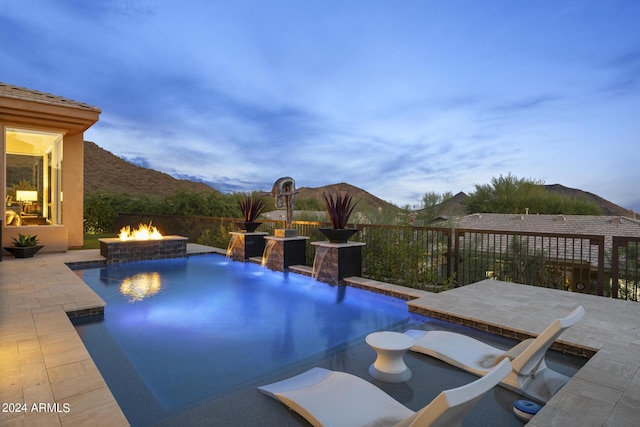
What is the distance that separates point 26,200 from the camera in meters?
9.41

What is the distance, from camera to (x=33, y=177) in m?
9.83

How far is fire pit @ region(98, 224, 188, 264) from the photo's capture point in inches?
328

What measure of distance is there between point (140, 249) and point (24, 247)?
8.21ft

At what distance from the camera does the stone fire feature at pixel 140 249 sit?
8328 millimetres

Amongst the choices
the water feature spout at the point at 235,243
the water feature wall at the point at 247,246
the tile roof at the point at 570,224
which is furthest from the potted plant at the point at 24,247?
the tile roof at the point at 570,224

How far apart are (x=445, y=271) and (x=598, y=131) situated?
375 inches

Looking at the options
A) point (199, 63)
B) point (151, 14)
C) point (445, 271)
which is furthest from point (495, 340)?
point (199, 63)

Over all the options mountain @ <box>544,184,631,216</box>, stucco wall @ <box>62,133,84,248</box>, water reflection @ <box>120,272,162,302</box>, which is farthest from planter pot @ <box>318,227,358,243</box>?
mountain @ <box>544,184,631,216</box>

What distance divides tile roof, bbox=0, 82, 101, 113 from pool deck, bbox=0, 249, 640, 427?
15.7 ft

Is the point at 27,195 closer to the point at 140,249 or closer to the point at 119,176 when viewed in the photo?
the point at 140,249

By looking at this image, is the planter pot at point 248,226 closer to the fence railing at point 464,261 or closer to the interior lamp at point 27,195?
the fence railing at point 464,261

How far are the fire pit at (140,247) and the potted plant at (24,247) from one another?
56.0 inches

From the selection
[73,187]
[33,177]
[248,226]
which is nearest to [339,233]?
[248,226]

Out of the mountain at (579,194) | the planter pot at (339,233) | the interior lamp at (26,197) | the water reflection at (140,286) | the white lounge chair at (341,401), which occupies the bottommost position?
the water reflection at (140,286)
